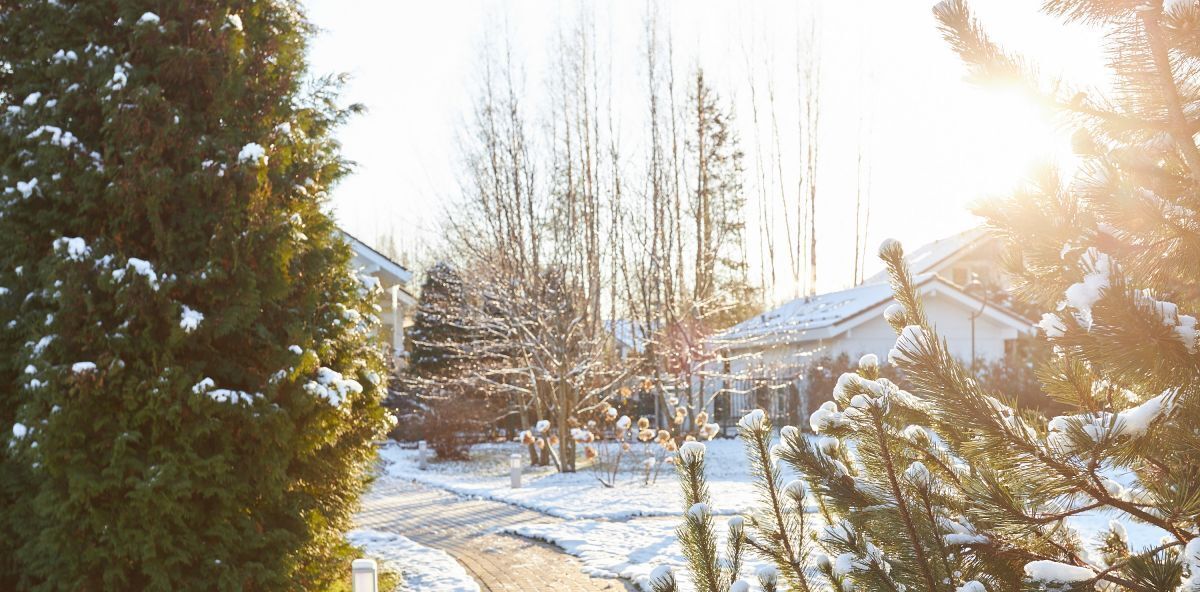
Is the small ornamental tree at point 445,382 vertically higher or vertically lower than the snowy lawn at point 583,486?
higher

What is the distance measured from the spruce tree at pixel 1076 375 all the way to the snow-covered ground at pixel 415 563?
5423 mm

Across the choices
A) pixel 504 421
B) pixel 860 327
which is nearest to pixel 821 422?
pixel 860 327

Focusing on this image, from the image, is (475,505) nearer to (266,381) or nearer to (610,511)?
(610,511)

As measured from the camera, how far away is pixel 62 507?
17.1 feet

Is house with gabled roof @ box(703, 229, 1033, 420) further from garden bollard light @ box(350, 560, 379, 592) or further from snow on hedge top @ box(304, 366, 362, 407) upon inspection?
garden bollard light @ box(350, 560, 379, 592)

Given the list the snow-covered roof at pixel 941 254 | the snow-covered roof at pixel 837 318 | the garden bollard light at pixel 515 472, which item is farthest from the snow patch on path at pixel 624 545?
the snow-covered roof at pixel 941 254

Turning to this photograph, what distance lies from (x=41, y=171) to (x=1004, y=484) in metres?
6.01

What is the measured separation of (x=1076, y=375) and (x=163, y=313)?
16.9ft

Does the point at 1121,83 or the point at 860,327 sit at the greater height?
the point at 860,327

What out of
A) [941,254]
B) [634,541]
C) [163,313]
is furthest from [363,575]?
[941,254]

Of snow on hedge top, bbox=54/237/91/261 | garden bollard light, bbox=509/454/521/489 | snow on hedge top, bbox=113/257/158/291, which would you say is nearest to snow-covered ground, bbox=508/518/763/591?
garden bollard light, bbox=509/454/521/489

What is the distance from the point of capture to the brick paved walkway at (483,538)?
25.3ft

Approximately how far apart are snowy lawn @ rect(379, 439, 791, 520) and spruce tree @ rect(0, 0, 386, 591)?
618 centimetres

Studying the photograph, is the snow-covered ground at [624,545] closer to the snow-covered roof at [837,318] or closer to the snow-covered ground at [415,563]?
the snow-covered ground at [415,563]
